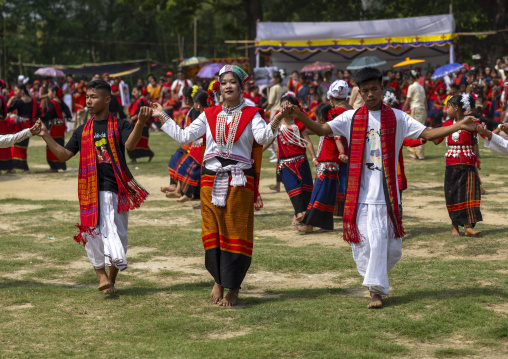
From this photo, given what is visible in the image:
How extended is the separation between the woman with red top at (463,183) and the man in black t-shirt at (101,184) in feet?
13.3

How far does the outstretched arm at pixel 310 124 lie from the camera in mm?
5305

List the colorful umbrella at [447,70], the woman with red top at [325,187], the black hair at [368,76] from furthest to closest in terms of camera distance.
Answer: the colorful umbrella at [447,70] → the woman with red top at [325,187] → the black hair at [368,76]

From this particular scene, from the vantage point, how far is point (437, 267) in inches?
268

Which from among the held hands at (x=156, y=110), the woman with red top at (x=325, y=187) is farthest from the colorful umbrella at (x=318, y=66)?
the held hands at (x=156, y=110)

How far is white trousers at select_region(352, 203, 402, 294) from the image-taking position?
546 centimetres

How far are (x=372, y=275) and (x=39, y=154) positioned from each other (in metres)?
15.4

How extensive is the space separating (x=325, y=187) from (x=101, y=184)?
3.47 metres

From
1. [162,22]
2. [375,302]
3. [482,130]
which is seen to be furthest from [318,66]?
[375,302]

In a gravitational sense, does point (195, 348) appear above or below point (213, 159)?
below

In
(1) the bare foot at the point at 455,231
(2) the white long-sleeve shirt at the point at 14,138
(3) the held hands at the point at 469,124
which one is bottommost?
(1) the bare foot at the point at 455,231

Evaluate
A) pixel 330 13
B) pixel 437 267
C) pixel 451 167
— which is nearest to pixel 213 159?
pixel 437 267

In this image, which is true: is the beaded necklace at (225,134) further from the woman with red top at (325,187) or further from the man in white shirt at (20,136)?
the woman with red top at (325,187)

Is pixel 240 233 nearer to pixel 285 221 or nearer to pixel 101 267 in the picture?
pixel 101 267

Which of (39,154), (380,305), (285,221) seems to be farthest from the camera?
(39,154)
